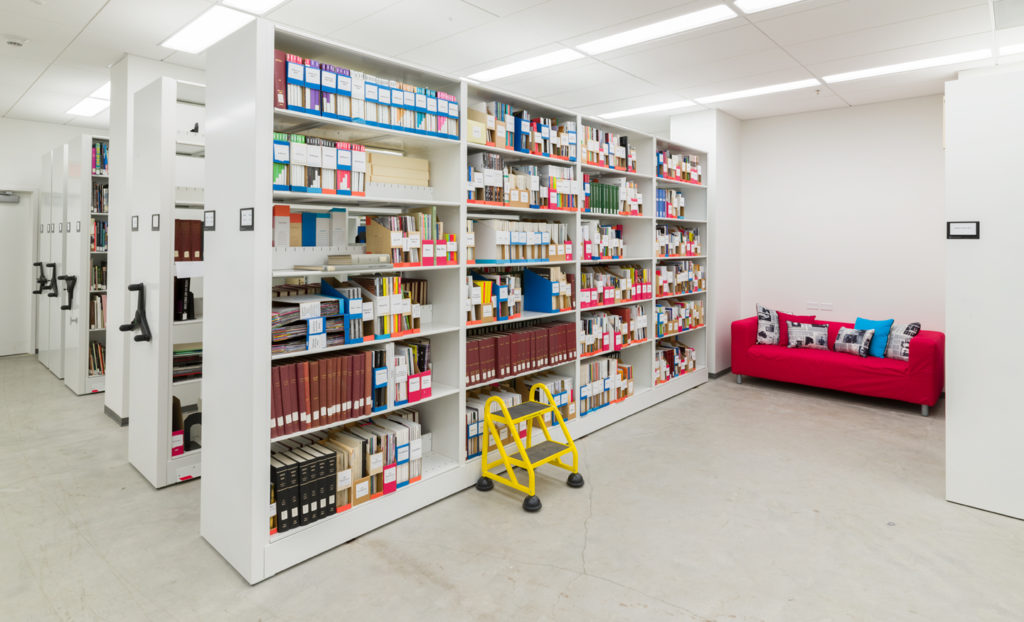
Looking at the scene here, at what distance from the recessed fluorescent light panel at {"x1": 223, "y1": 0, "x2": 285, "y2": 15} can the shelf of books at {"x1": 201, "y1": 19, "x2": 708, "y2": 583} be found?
41.6 inches

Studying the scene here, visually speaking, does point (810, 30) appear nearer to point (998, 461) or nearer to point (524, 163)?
point (524, 163)

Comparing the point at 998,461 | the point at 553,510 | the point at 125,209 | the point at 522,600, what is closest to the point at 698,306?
the point at 998,461

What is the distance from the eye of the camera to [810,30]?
4.12m

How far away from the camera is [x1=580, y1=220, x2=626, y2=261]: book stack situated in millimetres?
4668

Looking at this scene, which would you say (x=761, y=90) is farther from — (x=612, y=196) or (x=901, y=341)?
(x=901, y=341)

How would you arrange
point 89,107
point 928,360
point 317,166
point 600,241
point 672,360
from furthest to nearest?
point 89,107, point 672,360, point 928,360, point 600,241, point 317,166

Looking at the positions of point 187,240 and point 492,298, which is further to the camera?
point 492,298

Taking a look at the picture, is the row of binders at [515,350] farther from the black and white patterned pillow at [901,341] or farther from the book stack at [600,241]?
the black and white patterned pillow at [901,341]

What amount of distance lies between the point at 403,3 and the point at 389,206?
135cm

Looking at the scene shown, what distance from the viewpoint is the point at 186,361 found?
3.87 metres

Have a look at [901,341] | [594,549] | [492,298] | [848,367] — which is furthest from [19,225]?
[901,341]

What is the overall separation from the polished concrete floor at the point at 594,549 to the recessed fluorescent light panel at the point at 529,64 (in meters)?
3.27

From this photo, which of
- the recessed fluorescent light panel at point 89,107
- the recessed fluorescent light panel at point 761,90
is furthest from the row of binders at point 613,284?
the recessed fluorescent light panel at point 89,107

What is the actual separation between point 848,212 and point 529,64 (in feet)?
13.5
